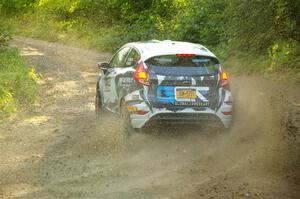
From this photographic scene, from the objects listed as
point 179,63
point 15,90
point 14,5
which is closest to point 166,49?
point 179,63

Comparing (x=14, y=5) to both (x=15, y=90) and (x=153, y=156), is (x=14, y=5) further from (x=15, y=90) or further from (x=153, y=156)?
(x=153, y=156)

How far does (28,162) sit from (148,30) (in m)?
17.5

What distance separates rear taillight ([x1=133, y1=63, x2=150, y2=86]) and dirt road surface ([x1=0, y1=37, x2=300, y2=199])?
0.94 meters

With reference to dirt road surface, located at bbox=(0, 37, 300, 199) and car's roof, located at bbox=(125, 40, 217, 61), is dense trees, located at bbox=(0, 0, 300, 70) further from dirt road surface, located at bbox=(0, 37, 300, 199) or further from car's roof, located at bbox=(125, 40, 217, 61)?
car's roof, located at bbox=(125, 40, 217, 61)

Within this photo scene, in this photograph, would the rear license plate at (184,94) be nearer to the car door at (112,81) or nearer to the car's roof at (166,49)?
the car's roof at (166,49)

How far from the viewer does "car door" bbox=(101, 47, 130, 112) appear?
1080 cm

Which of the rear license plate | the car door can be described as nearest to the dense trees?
the car door

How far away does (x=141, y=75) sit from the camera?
9.74 meters

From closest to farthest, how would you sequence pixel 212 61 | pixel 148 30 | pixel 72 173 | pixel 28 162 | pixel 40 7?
1. pixel 72 173
2. pixel 28 162
3. pixel 212 61
4. pixel 148 30
5. pixel 40 7

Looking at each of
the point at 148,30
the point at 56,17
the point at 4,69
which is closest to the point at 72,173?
the point at 4,69

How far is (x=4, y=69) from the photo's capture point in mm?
16609

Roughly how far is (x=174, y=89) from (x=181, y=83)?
0.15 m

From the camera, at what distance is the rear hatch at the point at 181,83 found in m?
9.61

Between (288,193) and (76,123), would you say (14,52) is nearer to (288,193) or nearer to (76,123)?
(76,123)
